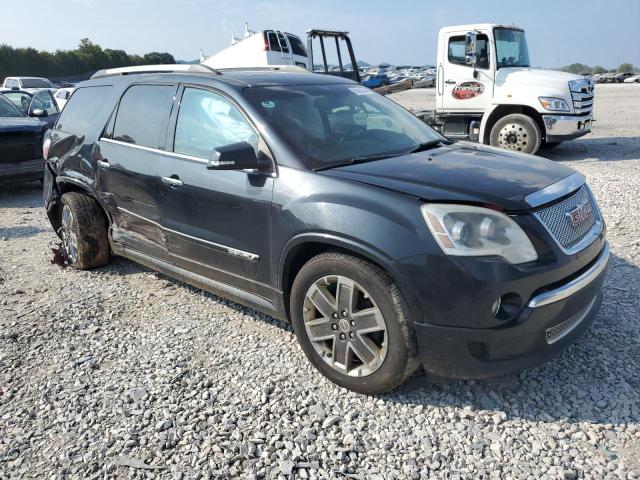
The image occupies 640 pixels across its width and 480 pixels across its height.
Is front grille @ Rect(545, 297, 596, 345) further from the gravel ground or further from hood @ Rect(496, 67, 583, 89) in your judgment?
hood @ Rect(496, 67, 583, 89)

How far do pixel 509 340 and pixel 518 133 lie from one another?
8.64m

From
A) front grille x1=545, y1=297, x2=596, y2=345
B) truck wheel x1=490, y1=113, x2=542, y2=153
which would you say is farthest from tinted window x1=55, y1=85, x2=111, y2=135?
truck wheel x1=490, y1=113, x2=542, y2=153

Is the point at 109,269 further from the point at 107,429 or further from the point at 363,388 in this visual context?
the point at 363,388

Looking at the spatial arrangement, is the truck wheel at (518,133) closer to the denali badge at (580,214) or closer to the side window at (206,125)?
the denali badge at (580,214)

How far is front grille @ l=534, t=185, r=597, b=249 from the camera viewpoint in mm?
2734

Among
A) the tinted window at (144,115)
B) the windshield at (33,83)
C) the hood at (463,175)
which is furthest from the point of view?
the windshield at (33,83)

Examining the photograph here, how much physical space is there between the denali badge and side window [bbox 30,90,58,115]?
13.7 meters

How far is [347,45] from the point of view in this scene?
1470cm

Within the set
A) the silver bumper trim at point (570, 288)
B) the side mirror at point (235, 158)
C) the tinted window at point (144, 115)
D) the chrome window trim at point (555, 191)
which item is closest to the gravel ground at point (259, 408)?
the silver bumper trim at point (570, 288)

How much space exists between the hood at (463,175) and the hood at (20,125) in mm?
7687

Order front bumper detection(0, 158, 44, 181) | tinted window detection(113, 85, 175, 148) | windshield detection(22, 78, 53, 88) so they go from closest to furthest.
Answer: tinted window detection(113, 85, 175, 148), front bumper detection(0, 158, 44, 181), windshield detection(22, 78, 53, 88)

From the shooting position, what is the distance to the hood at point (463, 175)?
2.70m

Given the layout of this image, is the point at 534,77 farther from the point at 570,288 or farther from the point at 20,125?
the point at 20,125

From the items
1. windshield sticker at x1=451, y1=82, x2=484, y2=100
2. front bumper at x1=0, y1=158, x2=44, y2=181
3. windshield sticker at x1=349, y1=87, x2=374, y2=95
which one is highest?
windshield sticker at x1=349, y1=87, x2=374, y2=95
